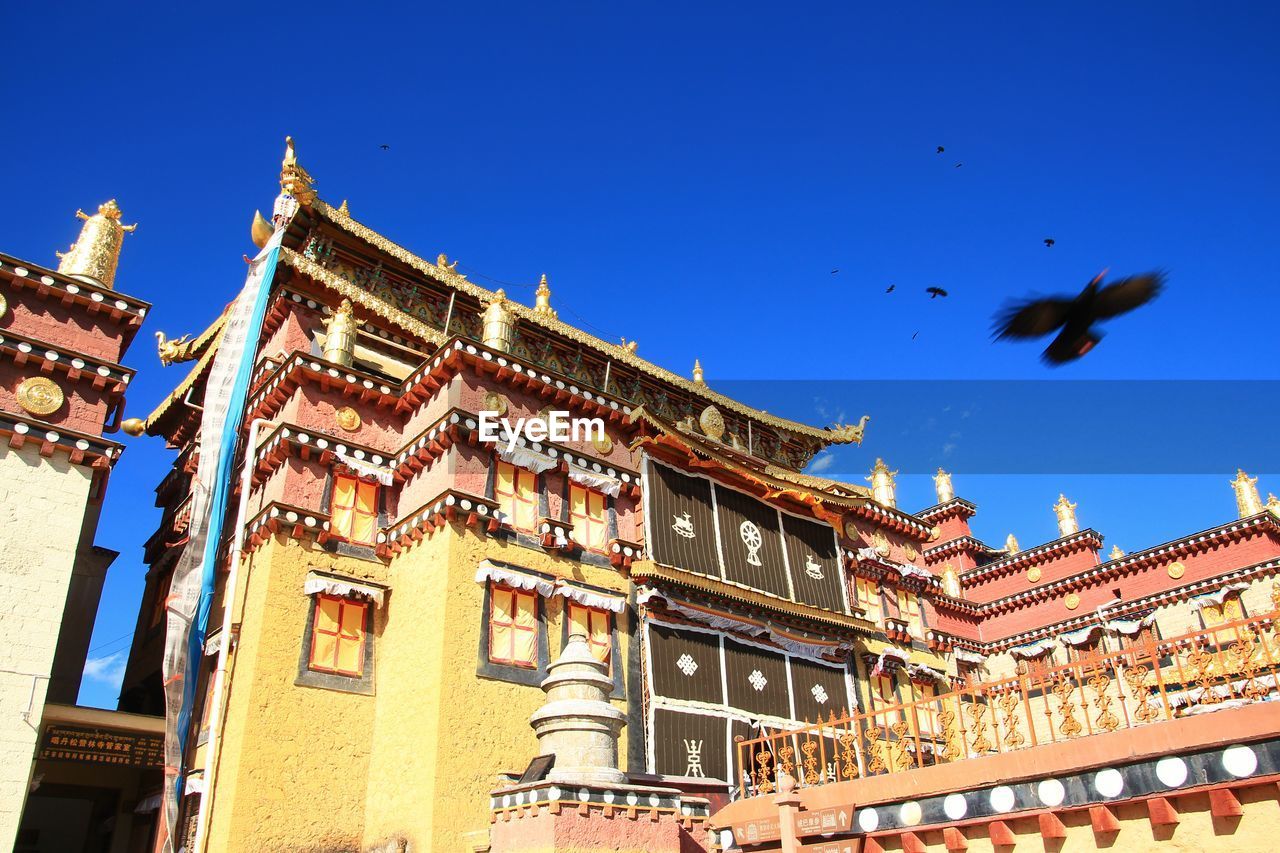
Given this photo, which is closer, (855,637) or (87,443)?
(87,443)

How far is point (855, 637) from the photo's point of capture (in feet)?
76.4

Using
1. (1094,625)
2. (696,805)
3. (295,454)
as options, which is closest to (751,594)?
(696,805)

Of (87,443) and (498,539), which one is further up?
(87,443)

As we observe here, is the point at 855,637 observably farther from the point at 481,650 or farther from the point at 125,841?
the point at 125,841

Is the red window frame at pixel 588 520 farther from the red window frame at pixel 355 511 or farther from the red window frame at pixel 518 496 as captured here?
the red window frame at pixel 355 511

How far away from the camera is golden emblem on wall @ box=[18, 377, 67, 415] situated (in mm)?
15927

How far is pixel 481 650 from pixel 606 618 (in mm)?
2978

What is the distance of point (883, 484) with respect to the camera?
1220 inches

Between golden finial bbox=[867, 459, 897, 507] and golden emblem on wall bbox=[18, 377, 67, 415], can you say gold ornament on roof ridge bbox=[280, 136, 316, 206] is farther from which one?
golden finial bbox=[867, 459, 897, 507]

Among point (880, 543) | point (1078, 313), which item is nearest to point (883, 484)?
point (880, 543)

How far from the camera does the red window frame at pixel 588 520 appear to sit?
757 inches

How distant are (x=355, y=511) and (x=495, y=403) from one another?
11.4 ft

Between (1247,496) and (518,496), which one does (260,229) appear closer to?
(518,496)

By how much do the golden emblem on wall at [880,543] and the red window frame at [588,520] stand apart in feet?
35.0
